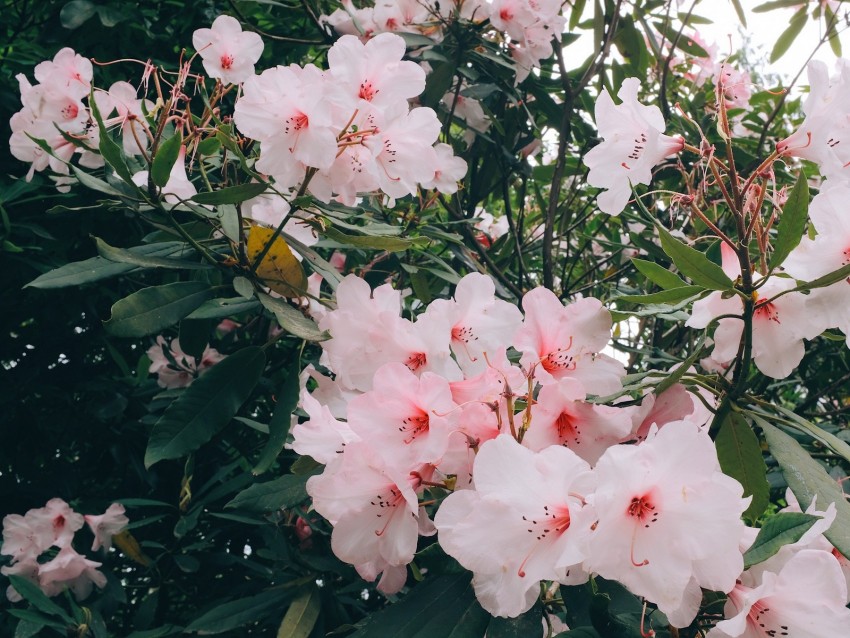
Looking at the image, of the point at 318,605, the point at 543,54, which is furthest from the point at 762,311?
the point at 543,54

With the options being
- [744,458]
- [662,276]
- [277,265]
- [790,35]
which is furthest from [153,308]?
[790,35]

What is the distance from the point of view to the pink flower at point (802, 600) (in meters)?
0.67

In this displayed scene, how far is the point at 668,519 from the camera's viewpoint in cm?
67

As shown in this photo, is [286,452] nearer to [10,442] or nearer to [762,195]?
[10,442]

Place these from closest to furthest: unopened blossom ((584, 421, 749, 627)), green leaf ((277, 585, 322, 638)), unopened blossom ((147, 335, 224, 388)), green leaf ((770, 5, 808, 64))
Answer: unopened blossom ((584, 421, 749, 627))
green leaf ((277, 585, 322, 638))
unopened blossom ((147, 335, 224, 388))
green leaf ((770, 5, 808, 64))

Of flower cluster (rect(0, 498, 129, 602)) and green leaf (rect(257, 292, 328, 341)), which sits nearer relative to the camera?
green leaf (rect(257, 292, 328, 341))

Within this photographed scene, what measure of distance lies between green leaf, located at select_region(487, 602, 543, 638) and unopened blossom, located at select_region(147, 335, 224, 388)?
4.53 feet

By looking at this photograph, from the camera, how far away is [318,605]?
1.38 m

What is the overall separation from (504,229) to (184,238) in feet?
6.47

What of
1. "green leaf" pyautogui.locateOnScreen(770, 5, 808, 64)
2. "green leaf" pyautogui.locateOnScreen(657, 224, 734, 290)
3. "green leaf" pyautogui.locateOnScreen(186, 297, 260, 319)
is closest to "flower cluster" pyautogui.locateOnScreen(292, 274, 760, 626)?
"green leaf" pyautogui.locateOnScreen(657, 224, 734, 290)

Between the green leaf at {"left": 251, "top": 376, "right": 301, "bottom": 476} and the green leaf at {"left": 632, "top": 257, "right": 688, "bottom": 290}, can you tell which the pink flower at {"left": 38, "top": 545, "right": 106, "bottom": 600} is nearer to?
the green leaf at {"left": 251, "top": 376, "right": 301, "bottom": 476}

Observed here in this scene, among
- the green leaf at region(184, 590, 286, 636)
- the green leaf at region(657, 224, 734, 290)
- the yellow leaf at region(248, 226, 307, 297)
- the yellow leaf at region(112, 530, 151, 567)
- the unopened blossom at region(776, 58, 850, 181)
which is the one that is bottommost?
the yellow leaf at region(112, 530, 151, 567)

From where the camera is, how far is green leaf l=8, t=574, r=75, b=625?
1.63m

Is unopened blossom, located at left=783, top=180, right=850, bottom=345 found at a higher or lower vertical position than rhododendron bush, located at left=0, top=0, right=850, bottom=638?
higher
